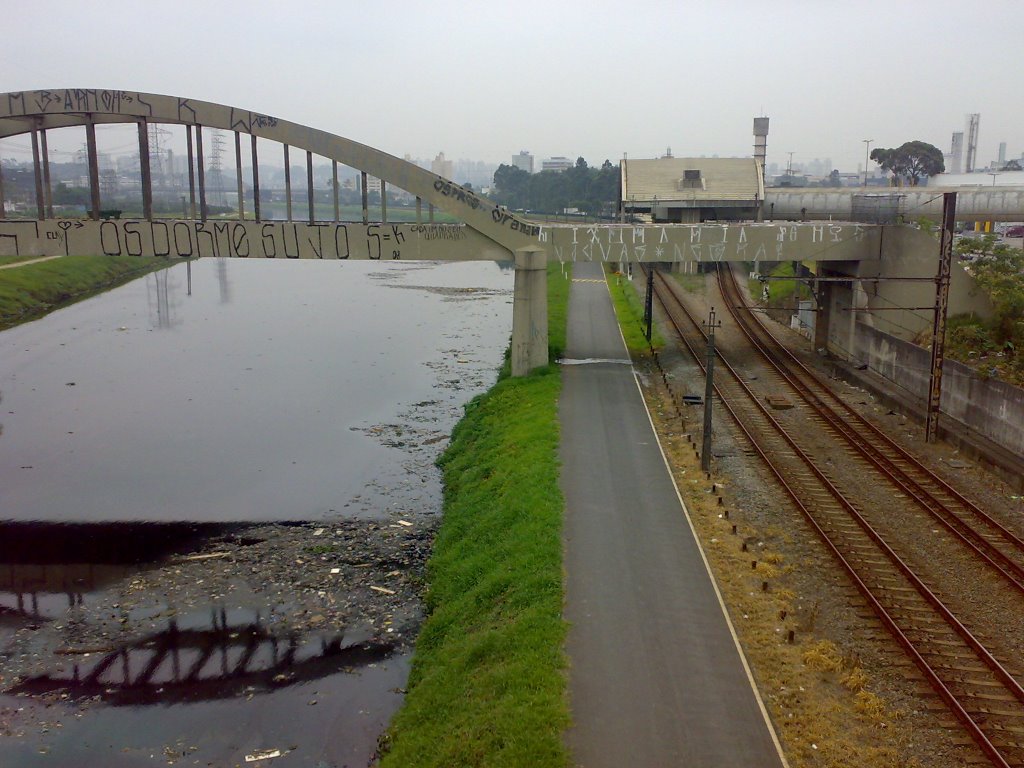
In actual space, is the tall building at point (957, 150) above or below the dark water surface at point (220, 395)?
above

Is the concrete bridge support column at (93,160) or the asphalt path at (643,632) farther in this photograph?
the concrete bridge support column at (93,160)

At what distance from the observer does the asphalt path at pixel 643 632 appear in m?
10.8

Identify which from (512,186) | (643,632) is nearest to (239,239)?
(643,632)

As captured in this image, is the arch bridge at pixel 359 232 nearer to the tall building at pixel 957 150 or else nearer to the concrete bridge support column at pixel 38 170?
the concrete bridge support column at pixel 38 170

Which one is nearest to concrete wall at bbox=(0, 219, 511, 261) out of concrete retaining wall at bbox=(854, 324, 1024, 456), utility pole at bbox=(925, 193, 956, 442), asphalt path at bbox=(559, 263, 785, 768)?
asphalt path at bbox=(559, 263, 785, 768)

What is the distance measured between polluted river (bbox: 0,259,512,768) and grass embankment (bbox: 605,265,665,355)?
652 centimetres

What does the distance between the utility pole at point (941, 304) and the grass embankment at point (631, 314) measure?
15615 mm

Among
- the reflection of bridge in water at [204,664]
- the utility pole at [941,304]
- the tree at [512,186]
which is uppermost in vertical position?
the tree at [512,186]

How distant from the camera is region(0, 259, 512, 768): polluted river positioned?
14172 millimetres

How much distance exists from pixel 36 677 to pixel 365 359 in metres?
28.0

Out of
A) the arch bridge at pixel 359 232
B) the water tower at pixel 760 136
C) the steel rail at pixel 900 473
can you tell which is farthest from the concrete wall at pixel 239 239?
the water tower at pixel 760 136

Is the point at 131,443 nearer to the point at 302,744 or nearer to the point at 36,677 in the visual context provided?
the point at 36,677

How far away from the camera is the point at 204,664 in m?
15.8

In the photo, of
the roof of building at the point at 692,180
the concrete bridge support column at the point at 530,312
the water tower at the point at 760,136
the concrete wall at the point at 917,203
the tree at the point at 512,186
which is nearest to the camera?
the concrete bridge support column at the point at 530,312
